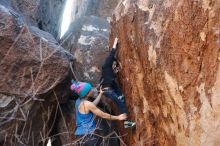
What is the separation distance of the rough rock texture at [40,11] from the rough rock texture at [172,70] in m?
2.04

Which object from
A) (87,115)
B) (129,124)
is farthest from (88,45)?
(129,124)

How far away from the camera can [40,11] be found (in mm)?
7023

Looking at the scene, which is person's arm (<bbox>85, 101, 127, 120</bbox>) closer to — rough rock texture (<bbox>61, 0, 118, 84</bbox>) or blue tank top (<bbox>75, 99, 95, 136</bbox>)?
blue tank top (<bbox>75, 99, 95, 136</bbox>)

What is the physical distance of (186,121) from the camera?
152 inches

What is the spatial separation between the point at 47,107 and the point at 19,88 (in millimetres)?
662

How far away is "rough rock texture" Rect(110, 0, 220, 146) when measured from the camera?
138 inches

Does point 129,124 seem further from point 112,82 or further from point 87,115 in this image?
point 112,82

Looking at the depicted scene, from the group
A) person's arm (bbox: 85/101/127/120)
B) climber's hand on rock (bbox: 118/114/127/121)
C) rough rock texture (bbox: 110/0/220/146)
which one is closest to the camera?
rough rock texture (bbox: 110/0/220/146)

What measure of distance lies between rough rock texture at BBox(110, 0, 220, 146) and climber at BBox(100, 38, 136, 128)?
119mm

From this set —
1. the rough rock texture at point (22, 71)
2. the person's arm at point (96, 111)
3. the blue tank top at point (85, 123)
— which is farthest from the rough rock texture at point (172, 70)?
the rough rock texture at point (22, 71)

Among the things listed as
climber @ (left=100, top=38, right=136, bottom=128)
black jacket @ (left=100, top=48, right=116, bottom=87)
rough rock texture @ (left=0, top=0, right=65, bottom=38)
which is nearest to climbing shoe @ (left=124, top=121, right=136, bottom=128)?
climber @ (left=100, top=38, right=136, bottom=128)

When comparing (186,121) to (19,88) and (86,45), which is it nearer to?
(19,88)

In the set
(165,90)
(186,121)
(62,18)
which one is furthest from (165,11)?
(62,18)

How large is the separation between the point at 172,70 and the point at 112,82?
149 cm
